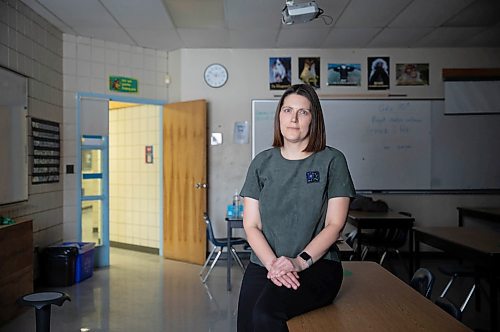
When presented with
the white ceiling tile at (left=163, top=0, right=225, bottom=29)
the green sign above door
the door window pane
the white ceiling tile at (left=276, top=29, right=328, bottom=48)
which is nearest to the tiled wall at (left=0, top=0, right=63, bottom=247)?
the door window pane

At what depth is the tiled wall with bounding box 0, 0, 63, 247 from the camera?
4.18m

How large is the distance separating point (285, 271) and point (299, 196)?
0.94 ft

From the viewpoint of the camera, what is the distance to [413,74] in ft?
20.5

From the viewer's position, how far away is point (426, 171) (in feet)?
20.5

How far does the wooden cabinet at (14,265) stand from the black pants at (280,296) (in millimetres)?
2595

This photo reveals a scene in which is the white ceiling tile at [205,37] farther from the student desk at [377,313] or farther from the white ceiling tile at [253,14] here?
the student desk at [377,313]

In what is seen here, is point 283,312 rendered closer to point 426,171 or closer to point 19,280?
point 19,280

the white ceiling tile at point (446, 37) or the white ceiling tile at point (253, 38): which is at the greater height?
the white ceiling tile at point (446, 37)

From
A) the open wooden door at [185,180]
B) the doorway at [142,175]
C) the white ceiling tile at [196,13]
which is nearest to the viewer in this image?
the white ceiling tile at [196,13]

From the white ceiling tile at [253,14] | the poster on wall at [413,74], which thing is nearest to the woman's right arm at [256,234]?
the white ceiling tile at [253,14]

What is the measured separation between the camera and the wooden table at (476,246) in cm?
287

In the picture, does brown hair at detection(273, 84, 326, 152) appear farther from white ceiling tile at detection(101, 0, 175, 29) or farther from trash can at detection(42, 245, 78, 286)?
trash can at detection(42, 245, 78, 286)

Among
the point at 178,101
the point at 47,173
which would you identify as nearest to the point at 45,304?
the point at 47,173

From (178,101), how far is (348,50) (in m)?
2.42
